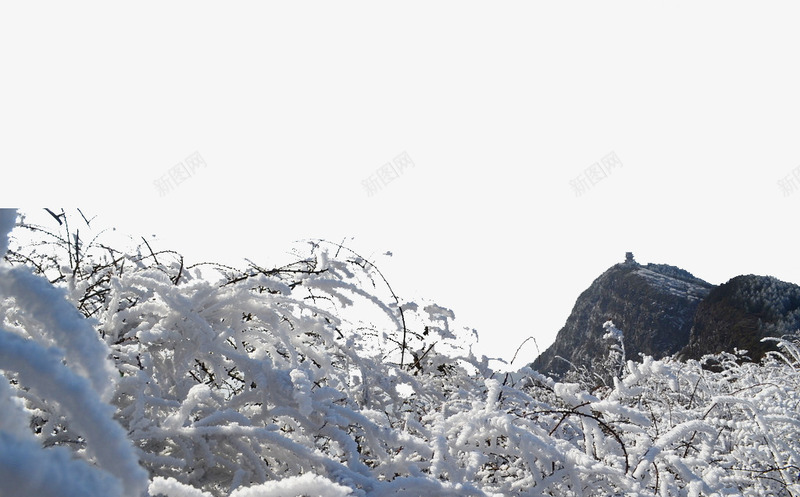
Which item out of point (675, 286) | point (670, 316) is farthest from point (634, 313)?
point (675, 286)

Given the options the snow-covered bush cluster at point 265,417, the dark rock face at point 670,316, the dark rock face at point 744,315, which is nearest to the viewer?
the snow-covered bush cluster at point 265,417

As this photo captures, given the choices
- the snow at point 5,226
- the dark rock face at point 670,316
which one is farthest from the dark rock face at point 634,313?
the snow at point 5,226

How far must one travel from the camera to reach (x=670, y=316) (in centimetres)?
3834

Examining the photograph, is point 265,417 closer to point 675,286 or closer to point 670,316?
point 670,316

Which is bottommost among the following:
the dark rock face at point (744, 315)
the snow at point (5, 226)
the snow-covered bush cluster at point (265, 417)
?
the dark rock face at point (744, 315)

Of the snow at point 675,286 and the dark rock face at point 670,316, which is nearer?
the dark rock face at point 670,316

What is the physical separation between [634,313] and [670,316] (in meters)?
3.34

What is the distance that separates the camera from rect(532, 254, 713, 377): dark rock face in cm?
3762

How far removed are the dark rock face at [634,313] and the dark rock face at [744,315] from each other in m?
6.56

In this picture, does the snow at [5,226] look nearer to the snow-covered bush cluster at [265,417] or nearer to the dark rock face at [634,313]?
the snow-covered bush cluster at [265,417]

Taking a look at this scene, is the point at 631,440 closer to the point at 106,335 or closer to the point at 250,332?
the point at 250,332

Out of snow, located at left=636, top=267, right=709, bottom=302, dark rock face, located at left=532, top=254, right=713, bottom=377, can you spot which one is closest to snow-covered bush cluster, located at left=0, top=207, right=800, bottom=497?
dark rock face, located at left=532, top=254, right=713, bottom=377

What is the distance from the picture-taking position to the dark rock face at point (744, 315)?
21750 mm

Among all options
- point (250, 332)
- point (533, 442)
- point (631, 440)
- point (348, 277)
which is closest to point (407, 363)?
point (348, 277)
